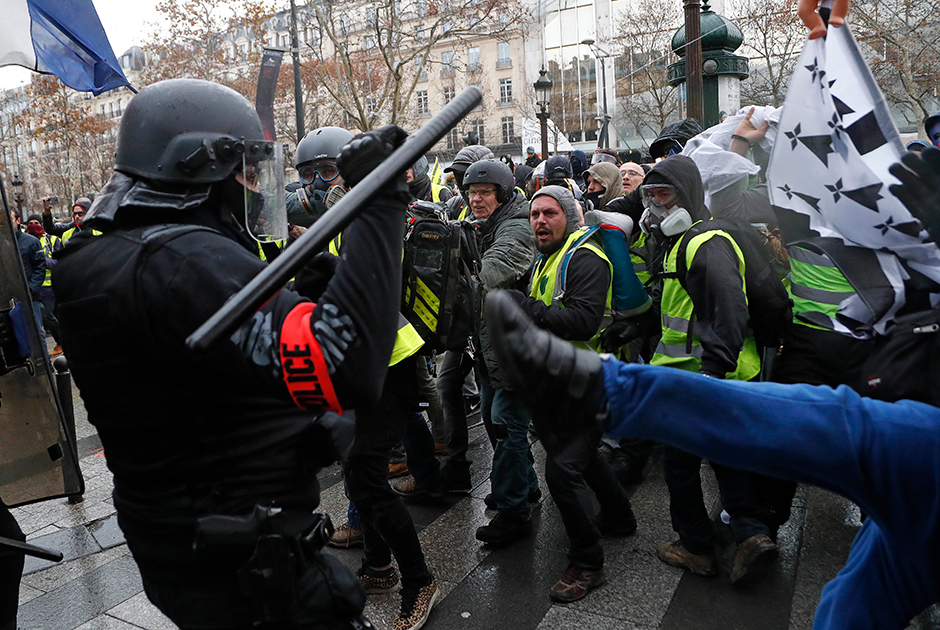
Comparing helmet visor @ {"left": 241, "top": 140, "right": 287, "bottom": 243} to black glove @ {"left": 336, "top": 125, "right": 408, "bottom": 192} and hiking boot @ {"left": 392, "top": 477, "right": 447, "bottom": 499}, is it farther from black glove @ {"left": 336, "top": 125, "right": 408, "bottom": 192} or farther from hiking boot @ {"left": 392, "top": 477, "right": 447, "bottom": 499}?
hiking boot @ {"left": 392, "top": 477, "right": 447, "bottom": 499}

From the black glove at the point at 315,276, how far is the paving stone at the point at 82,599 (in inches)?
108

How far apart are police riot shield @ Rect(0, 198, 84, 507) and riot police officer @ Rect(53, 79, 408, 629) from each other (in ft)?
6.66

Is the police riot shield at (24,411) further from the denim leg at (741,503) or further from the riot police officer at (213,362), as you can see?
the denim leg at (741,503)

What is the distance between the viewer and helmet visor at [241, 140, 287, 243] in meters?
1.76

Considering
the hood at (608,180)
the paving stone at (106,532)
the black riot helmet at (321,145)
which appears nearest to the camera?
the black riot helmet at (321,145)

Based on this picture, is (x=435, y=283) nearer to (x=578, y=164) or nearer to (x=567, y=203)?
(x=567, y=203)

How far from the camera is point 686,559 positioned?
3.54m

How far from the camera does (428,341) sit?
11.9ft

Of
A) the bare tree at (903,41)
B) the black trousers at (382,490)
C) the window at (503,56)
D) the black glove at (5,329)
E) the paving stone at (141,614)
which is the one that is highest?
the window at (503,56)

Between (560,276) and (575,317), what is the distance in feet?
0.88

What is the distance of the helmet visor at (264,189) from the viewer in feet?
5.79

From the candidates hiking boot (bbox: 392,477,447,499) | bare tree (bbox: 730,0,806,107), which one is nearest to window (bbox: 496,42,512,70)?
bare tree (bbox: 730,0,806,107)

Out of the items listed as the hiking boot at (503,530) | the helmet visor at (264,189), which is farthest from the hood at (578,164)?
the helmet visor at (264,189)

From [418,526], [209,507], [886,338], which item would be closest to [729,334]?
[886,338]
